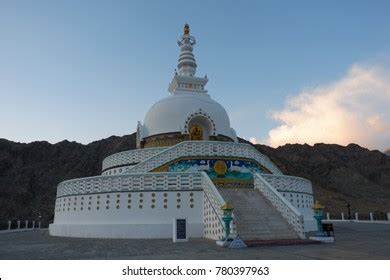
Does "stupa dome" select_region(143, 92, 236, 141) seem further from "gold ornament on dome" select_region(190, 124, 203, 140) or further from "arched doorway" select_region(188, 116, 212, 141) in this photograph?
"gold ornament on dome" select_region(190, 124, 203, 140)

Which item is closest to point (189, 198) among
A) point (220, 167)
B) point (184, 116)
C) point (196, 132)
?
point (220, 167)

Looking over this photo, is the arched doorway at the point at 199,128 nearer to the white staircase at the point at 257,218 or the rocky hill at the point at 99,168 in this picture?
the white staircase at the point at 257,218

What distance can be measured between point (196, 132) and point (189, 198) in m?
10.7

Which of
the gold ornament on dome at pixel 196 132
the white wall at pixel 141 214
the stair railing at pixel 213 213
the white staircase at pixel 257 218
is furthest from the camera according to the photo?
the gold ornament on dome at pixel 196 132

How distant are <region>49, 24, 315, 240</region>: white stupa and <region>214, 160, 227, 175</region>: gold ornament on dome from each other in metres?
0.06

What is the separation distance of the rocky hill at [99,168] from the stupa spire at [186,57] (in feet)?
141

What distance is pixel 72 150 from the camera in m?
91.6

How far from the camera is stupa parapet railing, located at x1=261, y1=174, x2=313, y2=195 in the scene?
2045 centimetres

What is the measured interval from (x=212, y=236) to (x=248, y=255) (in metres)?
5.86

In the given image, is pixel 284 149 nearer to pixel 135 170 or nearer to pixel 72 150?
pixel 72 150

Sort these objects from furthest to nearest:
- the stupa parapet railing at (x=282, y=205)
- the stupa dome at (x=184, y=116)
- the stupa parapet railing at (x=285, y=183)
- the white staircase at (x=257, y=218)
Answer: the stupa dome at (x=184, y=116) → the stupa parapet railing at (x=285, y=183) → the stupa parapet railing at (x=282, y=205) → the white staircase at (x=257, y=218)

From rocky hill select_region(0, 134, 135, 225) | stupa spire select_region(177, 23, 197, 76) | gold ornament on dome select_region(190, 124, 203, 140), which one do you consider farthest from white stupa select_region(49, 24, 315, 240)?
rocky hill select_region(0, 134, 135, 225)

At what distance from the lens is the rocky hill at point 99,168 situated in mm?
71000

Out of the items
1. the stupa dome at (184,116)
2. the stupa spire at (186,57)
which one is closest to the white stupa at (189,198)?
the stupa dome at (184,116)
